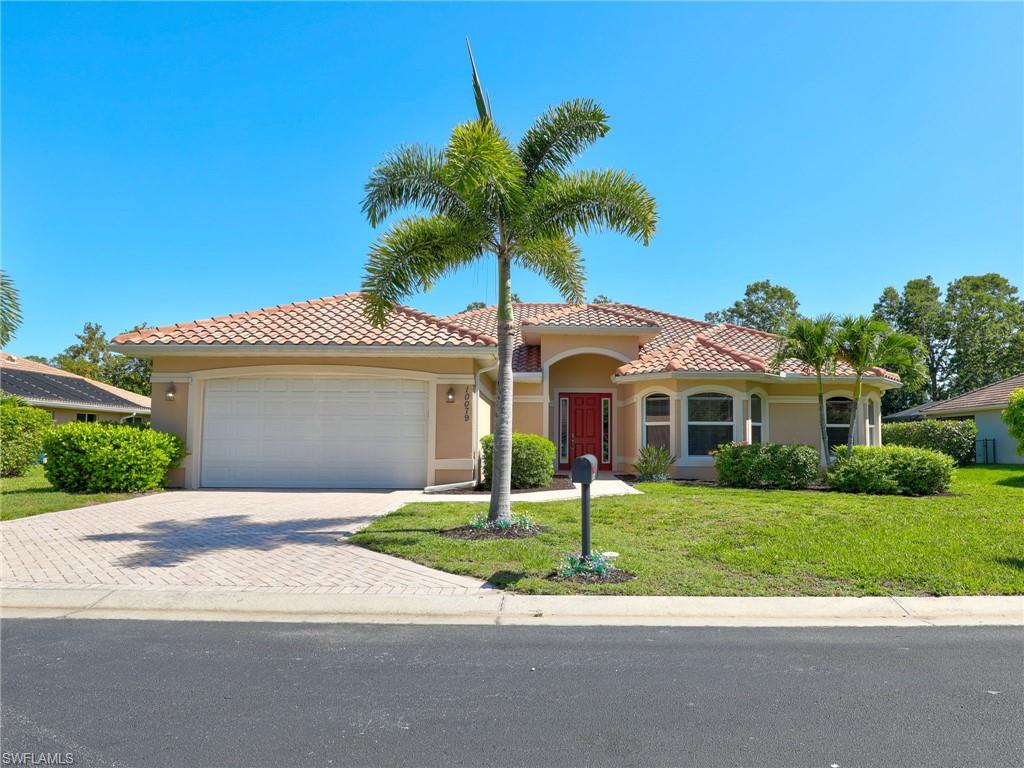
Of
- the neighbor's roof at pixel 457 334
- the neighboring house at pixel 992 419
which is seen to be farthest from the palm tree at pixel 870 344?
the neighboring house at pixel 992 419

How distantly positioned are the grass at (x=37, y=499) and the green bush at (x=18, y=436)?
3.44 meters

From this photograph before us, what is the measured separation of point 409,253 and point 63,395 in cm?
2502

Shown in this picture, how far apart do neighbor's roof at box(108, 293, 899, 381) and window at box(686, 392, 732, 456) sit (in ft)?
3.09

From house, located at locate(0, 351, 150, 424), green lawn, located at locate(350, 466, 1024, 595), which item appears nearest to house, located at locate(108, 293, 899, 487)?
green lawn, located at locate(350, 466, 1024, 595)

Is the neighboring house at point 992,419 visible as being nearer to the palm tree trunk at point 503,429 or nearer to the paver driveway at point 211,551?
the palm tree trunk at point 503,429

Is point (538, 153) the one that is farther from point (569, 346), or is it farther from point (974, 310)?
point (974, 310)

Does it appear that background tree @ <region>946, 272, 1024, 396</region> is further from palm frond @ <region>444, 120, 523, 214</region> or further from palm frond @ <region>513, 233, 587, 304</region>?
palm frond @ <region>444, 120, 523, 214</region>

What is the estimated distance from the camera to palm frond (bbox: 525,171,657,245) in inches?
368

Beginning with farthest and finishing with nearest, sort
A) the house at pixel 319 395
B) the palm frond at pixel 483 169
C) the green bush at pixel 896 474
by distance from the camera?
the house at pixel 319 395
the green bush at pixel 896 474
the palm frond at pixel 483 169

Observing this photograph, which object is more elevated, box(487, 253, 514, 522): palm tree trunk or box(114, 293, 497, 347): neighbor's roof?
box(114, 293, 497, 347): neighbor's roof

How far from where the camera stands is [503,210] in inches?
369

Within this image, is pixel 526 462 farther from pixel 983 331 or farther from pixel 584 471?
pixel 983 331

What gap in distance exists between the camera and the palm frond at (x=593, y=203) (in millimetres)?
9359

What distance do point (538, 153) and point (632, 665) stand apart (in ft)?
23.7
